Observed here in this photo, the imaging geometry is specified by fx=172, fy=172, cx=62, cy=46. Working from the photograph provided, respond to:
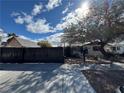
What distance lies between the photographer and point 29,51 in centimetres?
1859

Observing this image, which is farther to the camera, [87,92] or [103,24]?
[103,24]

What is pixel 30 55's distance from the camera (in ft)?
60.7

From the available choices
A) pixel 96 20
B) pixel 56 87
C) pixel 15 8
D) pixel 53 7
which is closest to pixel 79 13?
pixel 96 20

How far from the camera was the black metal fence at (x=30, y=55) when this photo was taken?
18094 mm

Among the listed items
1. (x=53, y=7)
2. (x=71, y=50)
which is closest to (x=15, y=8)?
(x=53, y=7)

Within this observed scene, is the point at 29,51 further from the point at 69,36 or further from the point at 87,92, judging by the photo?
the point at 87,92

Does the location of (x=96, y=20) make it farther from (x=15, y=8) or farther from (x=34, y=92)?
(x=34, y=92)

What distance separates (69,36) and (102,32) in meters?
4.61

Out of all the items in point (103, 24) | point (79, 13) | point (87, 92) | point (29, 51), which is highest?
point (79, 13)

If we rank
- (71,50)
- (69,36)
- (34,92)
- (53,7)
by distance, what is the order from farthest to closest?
(71,50), (69,36), (53,7), (34,92)

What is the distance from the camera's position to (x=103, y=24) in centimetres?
1894

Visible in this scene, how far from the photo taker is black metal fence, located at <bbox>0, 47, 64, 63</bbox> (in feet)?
59.4

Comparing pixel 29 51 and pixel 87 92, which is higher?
pixel 29 51

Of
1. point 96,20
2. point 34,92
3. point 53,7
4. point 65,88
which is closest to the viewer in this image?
point 34,92
